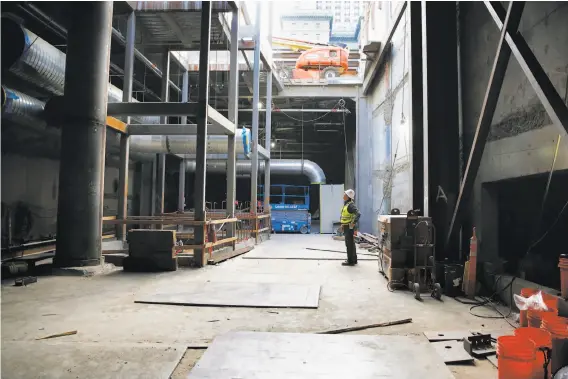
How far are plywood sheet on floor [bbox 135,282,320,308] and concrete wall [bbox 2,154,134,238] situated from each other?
5.66 metres

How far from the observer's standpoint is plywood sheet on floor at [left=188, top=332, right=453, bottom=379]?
2400 millimetres

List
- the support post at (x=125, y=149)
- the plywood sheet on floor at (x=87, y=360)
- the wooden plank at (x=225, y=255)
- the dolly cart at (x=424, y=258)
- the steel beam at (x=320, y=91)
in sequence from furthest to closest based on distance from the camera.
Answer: the steel beam at (x=320, y=91)
the support post at (x=125, y=149)
the wooden plank at (x=225, y=255)
the dolly cart at (x=424, y=258)
the plywood sheet on floor at (x=87, y=360)

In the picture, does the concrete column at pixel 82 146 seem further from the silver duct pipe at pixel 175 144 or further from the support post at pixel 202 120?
the silver duct pipe at pixel 175 144

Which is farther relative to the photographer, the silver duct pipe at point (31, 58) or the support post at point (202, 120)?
the support post at point (202, 120)

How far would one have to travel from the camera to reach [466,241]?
554 centimetres

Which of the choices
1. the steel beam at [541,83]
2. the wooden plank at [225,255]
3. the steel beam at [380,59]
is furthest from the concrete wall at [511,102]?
the wooden plank at [225,255]

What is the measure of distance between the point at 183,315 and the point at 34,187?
7300 millimetres

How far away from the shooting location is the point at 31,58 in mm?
6863

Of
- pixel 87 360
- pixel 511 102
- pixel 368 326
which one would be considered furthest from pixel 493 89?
pixel 87 360

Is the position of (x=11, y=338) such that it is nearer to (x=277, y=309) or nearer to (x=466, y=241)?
(x=277, y=309)

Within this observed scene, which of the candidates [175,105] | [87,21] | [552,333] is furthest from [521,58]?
[87,21]

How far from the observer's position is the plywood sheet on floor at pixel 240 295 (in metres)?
4.23

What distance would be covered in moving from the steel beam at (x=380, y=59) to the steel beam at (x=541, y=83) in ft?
17.9

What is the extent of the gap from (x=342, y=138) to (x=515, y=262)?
17939 mm
